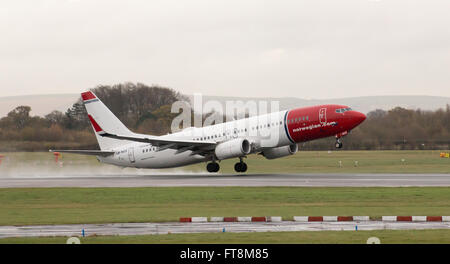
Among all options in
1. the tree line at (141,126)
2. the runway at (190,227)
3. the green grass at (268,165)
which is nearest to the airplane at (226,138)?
the green grass at (268,165)

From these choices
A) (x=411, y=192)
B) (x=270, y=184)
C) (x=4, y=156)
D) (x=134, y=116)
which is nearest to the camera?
(x=411, y=192)

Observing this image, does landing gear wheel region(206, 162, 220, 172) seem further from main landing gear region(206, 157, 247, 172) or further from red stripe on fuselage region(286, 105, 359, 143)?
red stripe on fuselage region(286, 105, 359, 143)

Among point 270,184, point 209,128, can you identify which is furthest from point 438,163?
point 270,184

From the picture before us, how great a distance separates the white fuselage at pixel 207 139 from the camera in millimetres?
53281

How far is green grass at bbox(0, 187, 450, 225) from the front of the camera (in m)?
27.4

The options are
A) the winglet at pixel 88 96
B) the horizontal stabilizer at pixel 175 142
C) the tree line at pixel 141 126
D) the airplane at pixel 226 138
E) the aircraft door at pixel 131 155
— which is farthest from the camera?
the tree line at pixel 141 126

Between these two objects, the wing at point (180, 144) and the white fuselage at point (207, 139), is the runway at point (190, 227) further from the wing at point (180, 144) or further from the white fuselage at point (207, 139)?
the wing at point (180, 144)

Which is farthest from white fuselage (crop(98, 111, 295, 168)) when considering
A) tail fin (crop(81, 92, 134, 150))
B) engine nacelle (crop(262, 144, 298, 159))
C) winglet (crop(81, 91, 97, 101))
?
winglet (crop(81, 91, 97, 101))

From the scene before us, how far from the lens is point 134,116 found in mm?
92062

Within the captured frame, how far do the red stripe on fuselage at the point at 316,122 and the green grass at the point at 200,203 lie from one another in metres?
12.4

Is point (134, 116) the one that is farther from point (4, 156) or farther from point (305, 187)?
point (305, 187)

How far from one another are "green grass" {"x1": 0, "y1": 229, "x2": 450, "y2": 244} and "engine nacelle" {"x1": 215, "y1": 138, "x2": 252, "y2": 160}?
31786mm

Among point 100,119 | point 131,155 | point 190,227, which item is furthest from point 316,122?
point 190,227
